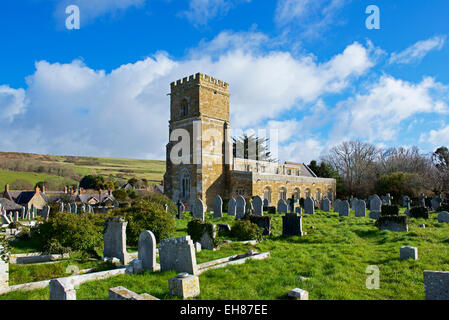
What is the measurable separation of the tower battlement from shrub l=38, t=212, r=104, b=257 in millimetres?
20681

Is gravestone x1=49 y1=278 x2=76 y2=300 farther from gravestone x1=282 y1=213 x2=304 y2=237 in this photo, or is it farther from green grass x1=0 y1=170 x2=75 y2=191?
green grass x1=0 y1=170 x2=75 y2=191

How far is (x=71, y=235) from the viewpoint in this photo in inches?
404

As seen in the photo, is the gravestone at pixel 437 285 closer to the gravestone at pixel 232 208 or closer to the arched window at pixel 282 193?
the gravestone at pixel 232 208

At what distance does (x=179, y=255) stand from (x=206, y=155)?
2172 cm

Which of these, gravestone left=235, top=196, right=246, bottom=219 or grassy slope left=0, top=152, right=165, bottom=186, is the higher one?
grassy slope left=0, top=152, right=165, bottom=186

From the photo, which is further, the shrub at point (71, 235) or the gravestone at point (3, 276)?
the shrub at point (71, 235)

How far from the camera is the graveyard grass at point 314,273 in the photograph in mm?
5758

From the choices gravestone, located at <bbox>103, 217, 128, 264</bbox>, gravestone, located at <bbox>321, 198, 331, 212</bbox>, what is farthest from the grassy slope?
gravestone, located at <bbox>103, 217, 128, 264</bbox>

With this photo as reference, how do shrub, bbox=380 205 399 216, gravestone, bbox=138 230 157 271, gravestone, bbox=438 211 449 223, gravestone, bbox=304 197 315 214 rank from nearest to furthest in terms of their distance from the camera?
gravestone, bbox=138 230 157 271 → gravestone, bbox=438 211 449 223 → shrub, bbox=380 205 399 216 → gravestone, bbox=304 197 315 214

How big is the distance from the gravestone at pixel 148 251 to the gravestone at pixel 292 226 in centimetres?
662

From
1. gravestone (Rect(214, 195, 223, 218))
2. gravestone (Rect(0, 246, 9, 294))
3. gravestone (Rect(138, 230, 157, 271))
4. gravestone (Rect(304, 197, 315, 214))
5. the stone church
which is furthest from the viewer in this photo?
the stone church

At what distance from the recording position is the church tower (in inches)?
1121

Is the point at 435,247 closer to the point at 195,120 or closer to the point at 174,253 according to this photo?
the point at 174,253

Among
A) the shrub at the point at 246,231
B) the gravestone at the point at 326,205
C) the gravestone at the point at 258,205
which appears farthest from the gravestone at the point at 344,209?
the shrub at the point at 246,231
